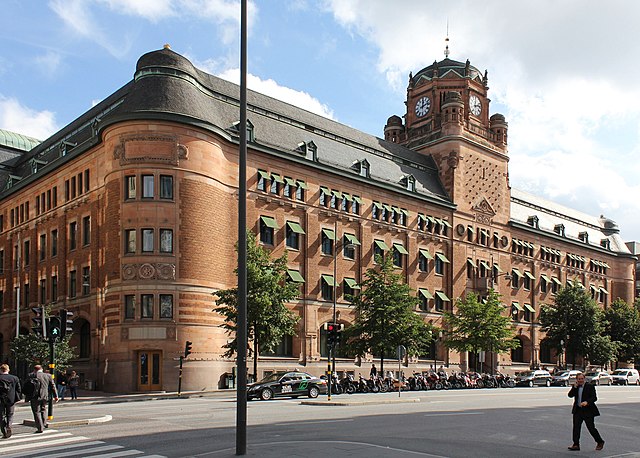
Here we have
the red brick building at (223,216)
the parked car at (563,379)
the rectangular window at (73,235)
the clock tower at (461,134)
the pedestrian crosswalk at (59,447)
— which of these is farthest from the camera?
the clock tower at (461,134)

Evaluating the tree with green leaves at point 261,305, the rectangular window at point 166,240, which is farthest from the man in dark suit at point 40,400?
the rectangular window at point 166,240

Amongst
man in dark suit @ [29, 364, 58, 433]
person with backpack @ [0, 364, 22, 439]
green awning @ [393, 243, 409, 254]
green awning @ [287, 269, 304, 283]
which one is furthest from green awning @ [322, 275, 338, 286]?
person with backpack @ [0, 364, 22, 439]

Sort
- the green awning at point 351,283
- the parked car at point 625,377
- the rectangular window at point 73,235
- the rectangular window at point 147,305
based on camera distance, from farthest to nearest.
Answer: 1. the parked car at point 625,377
2. the green awning at point 351,283
3. the rectangular window at point 73,235
4. the rectangular window at point 147,305

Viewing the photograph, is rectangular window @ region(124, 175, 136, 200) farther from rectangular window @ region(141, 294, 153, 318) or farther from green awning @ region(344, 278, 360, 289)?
green awning @ region(344, 278, 360, 289)

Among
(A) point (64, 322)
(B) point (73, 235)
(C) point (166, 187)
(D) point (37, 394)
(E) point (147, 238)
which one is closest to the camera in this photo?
(D) point (37, 394)

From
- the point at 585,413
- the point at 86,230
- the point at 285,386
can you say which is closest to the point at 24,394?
the point at 585,413

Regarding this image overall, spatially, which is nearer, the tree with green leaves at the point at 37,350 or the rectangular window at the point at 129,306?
the tree with green leaves at the point at 37,350

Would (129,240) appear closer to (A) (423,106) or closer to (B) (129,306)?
(B) (129,306)

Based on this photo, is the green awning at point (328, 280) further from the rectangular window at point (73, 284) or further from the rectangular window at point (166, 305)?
the rectangular window at point (73, 284)

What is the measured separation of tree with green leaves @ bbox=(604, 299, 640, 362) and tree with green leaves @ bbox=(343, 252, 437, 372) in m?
41.5

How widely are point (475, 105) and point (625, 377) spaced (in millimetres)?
30879

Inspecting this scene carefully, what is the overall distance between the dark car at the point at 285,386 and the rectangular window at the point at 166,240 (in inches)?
516

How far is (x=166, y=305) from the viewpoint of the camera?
148ft

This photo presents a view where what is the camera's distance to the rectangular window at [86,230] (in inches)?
2019
